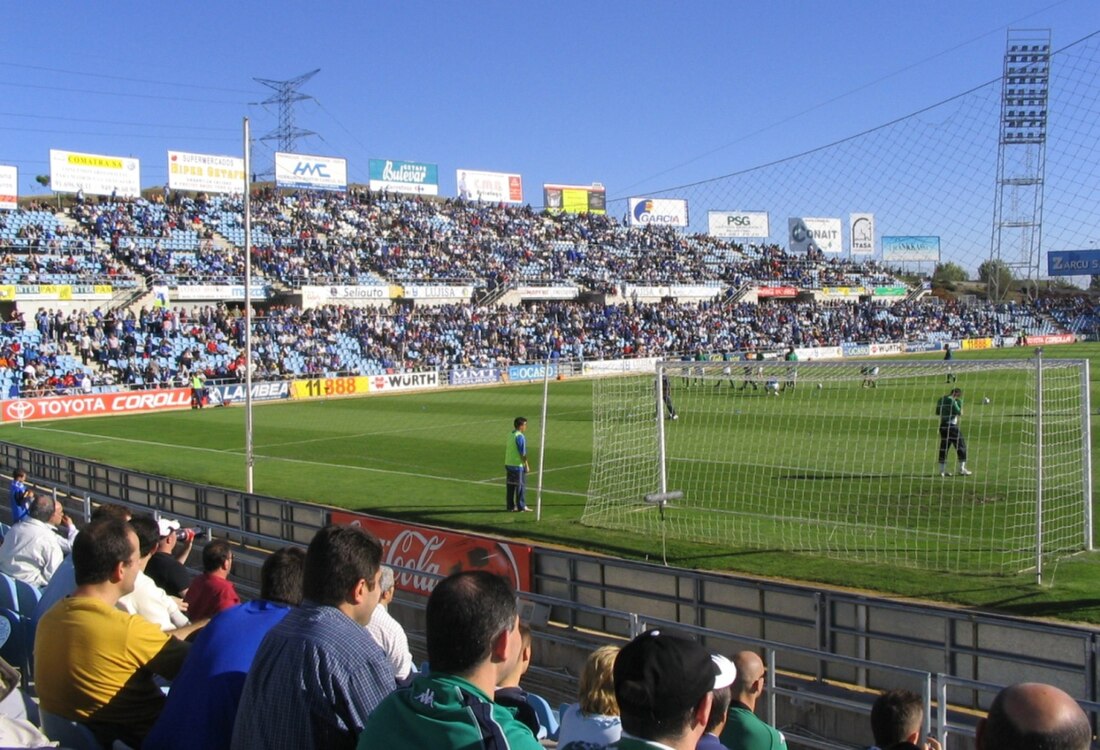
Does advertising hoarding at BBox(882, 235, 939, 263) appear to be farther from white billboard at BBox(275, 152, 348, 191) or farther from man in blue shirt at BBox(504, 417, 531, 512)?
man in blue shirt at BBox(504, 417, 531, 512)

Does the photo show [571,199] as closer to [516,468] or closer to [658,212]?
[658,212]

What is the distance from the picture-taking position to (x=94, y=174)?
59938 mm

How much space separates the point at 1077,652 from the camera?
8227 millimetres

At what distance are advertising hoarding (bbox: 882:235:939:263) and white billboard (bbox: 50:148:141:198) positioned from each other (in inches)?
3100

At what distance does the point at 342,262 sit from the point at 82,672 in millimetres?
58318

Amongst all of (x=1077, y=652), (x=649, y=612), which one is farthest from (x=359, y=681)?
(x=649, y=612)

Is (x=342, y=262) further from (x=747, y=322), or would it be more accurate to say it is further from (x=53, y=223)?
(x=747, y=322)

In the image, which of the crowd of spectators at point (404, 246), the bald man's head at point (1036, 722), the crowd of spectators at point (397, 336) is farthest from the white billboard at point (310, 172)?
the bald man's head at point (1036, 722)

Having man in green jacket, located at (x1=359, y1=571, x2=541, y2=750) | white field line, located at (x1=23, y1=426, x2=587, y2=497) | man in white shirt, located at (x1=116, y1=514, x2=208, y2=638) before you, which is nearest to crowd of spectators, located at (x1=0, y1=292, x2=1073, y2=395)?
white field line, located at (x1=23, y1=426, x2=587, y2=497)

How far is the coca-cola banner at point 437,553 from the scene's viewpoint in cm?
1180

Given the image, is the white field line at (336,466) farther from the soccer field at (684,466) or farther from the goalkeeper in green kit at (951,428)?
the goalkeeper in green kit at (951,428)

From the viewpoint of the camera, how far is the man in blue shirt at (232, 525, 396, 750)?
327 cm

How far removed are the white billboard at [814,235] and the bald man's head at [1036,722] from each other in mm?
99379

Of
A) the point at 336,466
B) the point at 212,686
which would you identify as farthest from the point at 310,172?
the point at 212,686
